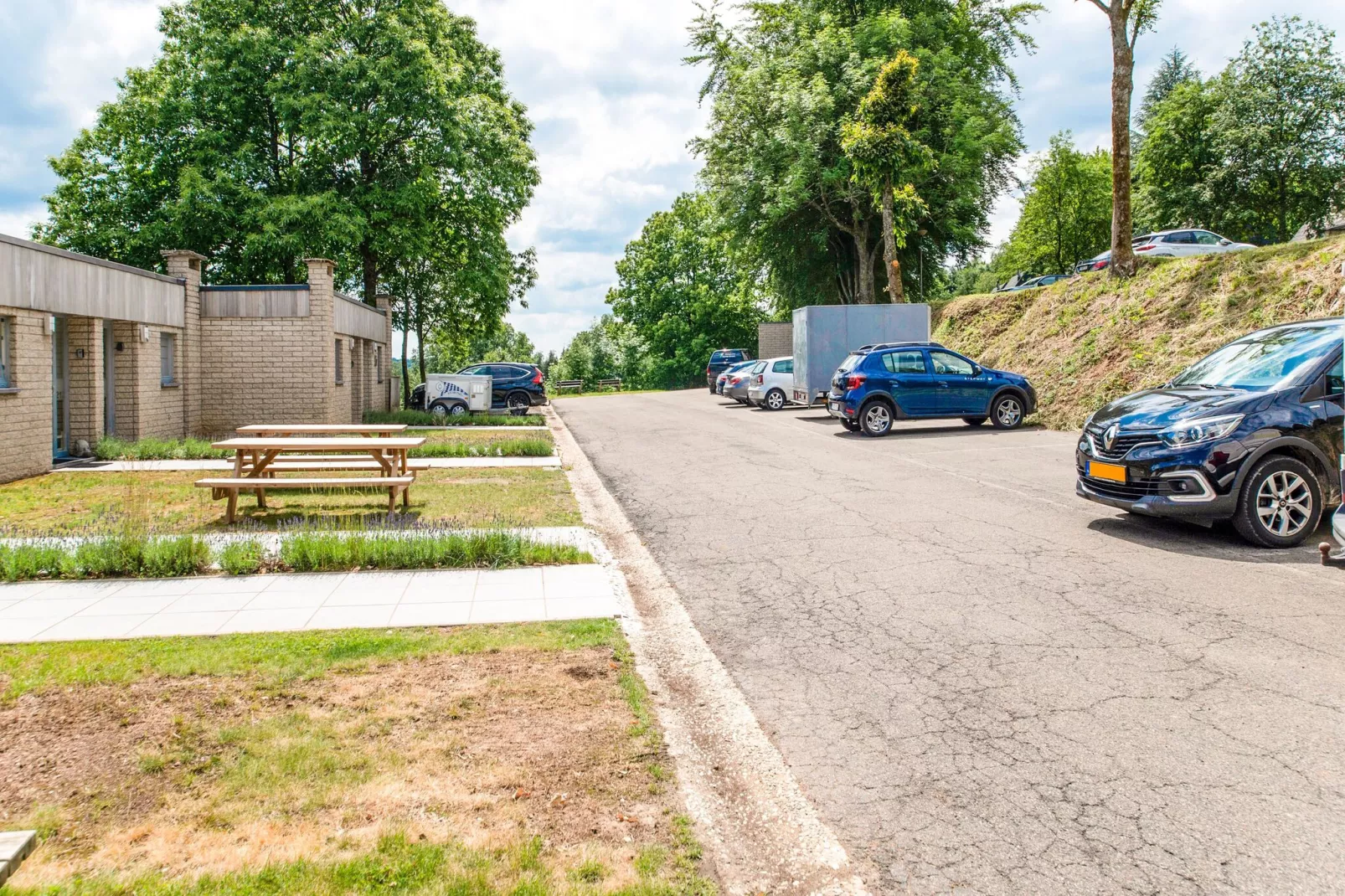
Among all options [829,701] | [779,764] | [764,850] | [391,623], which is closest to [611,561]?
[391,623]

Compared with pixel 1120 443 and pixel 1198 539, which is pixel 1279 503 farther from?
pixel 1120 443

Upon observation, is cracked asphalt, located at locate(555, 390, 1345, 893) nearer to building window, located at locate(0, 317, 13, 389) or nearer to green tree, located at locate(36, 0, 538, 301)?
building window, located at locate(0, 317, 13, 389)

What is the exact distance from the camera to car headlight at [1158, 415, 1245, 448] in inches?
314

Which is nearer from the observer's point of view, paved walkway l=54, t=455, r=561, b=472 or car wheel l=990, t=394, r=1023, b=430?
paved walkway l=54, t=455, r=561, b=472

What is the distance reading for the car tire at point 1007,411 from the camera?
65.4 feet

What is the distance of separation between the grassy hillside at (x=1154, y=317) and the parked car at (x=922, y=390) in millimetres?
1155

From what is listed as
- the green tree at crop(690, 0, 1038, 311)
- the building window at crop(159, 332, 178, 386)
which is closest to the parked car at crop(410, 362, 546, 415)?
the green tree at crop(690, 0, 1038, 311)

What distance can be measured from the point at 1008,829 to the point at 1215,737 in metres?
1.37

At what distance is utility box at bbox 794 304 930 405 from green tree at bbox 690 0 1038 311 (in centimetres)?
694

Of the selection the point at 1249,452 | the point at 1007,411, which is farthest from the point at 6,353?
the point at 1007,411

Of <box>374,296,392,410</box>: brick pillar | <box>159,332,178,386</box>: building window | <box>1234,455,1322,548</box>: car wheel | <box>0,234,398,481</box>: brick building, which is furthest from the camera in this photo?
<box>374,296,392,410</box>: brick pillar

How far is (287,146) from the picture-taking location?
107ft

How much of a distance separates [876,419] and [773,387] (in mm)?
10359

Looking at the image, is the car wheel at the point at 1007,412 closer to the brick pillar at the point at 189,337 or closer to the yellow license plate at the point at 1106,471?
the yellow license plate at the point at 1106,471
